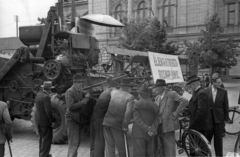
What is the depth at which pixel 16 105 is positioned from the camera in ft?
29.3

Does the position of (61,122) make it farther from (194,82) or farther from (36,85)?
(194,82)

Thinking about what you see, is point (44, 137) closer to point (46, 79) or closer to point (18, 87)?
point (46, 79)

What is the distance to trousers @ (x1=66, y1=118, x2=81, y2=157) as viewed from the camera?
6.05m

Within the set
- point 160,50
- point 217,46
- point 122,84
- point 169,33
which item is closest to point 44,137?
point 122,84

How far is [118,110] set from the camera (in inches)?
218

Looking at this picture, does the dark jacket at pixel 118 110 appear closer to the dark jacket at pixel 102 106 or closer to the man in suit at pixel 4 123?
the dark jacket at pixel 102 106

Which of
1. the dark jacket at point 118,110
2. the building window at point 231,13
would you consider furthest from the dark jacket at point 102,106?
the building window at point 231,13

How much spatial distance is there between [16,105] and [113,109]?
461cm

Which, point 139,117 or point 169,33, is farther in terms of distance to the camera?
A: point 169,33

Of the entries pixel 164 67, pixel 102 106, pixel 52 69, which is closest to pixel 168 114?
pixel 102 106

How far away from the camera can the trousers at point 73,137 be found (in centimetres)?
605

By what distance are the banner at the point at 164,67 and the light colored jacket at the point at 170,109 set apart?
2.26 feet

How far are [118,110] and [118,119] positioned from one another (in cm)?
18

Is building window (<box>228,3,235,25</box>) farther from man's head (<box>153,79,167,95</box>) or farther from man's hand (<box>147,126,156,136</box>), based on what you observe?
man's hand (<box>147,126,156,136</box>)
